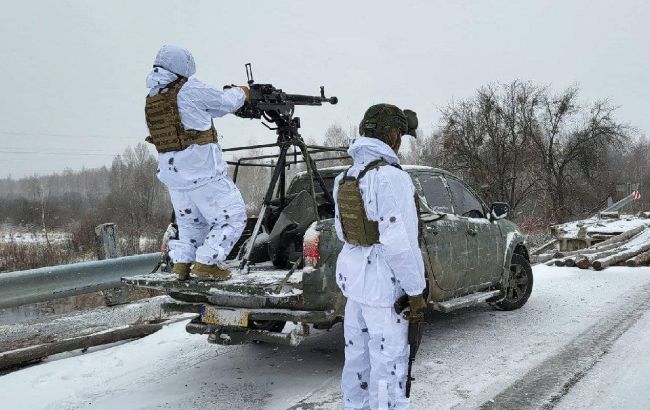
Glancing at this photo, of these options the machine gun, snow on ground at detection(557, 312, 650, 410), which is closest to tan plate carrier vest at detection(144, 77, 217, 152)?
the machine gun

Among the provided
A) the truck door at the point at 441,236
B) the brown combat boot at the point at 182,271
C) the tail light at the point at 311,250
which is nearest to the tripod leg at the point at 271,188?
the brown combat boot at the point at 182,271

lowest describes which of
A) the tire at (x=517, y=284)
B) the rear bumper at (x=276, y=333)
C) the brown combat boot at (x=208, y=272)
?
the tire at (x=517, y=284)

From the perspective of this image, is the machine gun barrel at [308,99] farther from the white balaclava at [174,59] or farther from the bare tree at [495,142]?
the bare tree at [495,142]

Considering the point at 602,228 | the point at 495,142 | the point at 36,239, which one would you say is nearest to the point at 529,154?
the point at 495,142

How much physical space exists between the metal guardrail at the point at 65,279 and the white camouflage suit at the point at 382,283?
3644 mm

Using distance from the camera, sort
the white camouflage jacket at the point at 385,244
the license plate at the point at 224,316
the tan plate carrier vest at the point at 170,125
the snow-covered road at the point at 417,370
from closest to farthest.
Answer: the white camouflage jacket at the point at 385,244 < the snow-covered road at the point at 417,370 < the license plate at the point at 224,316 < the tan plate carrier vest at the point at 170,125

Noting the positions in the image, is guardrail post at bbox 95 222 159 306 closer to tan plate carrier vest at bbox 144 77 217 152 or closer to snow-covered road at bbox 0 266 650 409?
snow-covered road at bbox 0 266 650 409

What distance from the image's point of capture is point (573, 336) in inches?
211

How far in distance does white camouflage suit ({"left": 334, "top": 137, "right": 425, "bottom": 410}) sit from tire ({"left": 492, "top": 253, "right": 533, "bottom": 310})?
407 centimetres

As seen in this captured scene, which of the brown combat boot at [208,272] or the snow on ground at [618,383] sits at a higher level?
the brown combat boot at [208,272]

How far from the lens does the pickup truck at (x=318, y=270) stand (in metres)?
4.00

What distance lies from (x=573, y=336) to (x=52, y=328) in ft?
18.0

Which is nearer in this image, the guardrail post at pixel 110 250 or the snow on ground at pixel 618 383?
the snow on ground at pixel 618 383

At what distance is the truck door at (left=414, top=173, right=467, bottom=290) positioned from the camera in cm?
493
